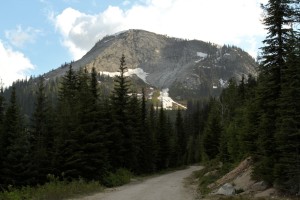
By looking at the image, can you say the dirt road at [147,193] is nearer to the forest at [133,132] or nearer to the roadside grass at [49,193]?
the roadside grass at [49,193]

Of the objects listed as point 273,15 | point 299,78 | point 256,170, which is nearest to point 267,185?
point 256,170

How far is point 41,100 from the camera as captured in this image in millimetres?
45781

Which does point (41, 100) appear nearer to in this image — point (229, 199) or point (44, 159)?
point (44, 159)

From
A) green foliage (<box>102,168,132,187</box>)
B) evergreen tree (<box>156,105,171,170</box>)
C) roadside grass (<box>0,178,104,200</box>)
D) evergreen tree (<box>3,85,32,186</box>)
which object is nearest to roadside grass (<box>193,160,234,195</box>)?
green foliage (<box>102,168,132,187</box>)

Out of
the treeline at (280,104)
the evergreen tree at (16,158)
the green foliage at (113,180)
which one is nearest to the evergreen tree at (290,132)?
the treeline at (280,104)

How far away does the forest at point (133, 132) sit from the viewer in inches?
756

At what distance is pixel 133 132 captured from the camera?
4725cm

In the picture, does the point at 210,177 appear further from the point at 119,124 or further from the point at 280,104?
the point at 280,104

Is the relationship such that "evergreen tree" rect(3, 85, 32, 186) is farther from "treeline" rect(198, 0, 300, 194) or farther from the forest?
"treeline" rect(198, 0, 300, 194)

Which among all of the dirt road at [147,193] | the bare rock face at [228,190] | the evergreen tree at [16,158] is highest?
the evergreen tree at [16,158]

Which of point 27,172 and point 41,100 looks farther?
point 41,100

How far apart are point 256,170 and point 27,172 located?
75.2 feet

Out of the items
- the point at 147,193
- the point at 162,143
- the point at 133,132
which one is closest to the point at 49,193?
the point at 147,193

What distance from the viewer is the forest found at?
19203 mm
